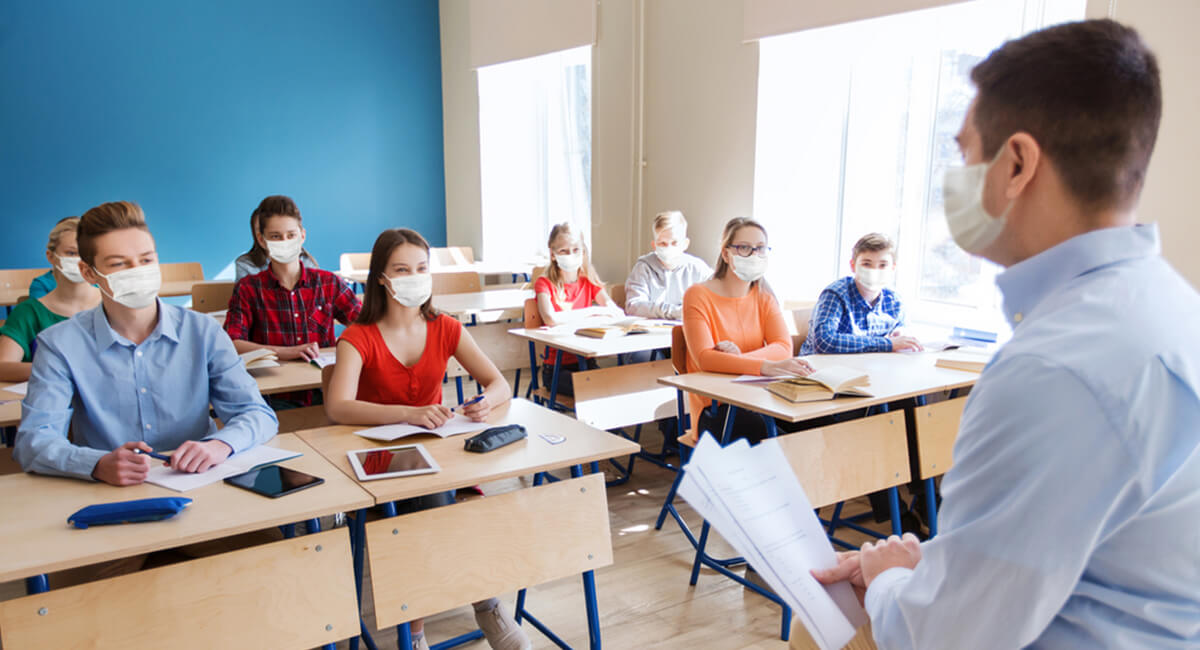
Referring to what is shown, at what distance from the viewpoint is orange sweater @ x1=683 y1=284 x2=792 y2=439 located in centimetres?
290

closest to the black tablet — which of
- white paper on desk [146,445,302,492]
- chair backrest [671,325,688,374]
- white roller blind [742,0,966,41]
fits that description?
white paper on desk [146,445,302,492]

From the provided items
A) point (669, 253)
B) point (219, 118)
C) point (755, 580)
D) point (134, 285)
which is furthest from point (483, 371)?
point (219, 118)

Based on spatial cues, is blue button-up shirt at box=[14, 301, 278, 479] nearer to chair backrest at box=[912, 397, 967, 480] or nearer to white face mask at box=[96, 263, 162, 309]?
white face mask at box=[96, 263, 162, 309]

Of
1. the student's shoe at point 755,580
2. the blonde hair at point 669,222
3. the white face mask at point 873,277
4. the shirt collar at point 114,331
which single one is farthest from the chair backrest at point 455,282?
the shirt collar at point 114,331

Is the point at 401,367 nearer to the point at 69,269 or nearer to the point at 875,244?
the point at 69,269

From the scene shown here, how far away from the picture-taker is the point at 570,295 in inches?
173

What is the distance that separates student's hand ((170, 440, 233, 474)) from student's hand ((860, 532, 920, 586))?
1.45 meters

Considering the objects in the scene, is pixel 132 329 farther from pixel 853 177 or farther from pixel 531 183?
pixel 531 183

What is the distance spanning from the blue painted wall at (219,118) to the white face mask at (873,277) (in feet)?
17.2

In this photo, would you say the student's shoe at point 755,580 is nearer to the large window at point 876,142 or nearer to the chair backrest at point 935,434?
the chair backrest at point 935,434

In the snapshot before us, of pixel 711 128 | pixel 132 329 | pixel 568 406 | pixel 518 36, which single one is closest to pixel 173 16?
pixel 518 36

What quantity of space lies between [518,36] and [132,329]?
4796mm

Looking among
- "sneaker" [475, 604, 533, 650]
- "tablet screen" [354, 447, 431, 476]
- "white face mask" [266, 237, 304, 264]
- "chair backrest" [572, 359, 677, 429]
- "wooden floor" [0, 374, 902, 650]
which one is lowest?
"wooden floor" [0, 374, 902, 650]

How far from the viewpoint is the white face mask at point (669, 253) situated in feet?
14.3
